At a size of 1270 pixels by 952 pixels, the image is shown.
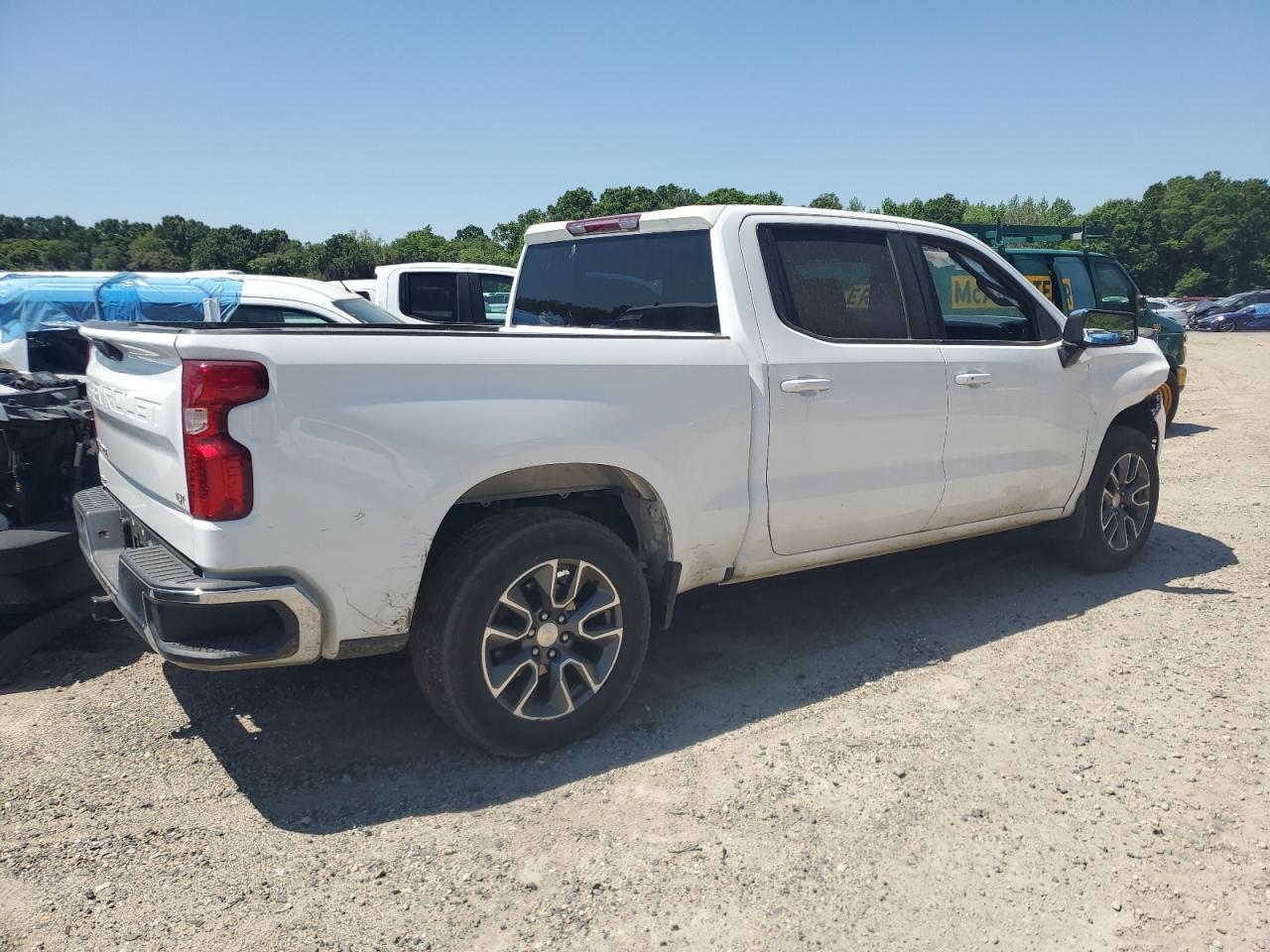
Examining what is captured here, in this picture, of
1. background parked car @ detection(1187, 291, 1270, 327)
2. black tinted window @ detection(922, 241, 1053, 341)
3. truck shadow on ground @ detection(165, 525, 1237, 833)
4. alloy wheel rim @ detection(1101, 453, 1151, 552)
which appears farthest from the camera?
background parked car @ detection(1187, 291, 1270, 327)

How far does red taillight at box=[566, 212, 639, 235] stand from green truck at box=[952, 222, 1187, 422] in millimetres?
6145

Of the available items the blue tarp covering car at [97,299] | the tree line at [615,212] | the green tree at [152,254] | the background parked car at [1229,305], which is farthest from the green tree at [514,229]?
the blue tarp covering car at [97,299]

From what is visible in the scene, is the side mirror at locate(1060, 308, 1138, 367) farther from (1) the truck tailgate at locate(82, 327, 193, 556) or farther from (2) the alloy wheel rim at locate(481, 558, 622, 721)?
(1) the truck tailgate at locate(82, 327, 193, 556)

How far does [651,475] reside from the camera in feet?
11.3

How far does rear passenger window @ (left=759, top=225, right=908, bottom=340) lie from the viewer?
3963 millimetres

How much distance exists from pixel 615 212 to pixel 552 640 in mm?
49791

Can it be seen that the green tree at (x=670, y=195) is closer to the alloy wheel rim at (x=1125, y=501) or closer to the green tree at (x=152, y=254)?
the green tree at (x=152, y=254)

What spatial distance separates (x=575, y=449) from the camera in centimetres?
325

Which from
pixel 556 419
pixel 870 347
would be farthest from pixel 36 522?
pixel 870 347

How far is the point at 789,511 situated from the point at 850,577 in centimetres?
186

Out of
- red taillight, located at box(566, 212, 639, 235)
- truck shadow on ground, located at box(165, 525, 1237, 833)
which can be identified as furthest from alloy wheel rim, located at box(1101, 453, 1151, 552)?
red taillight, located at box(566, 212, 639, 235)

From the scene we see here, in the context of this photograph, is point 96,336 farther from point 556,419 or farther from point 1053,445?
point 1053,445

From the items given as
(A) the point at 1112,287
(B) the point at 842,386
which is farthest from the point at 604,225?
(A) the point at 1112,287

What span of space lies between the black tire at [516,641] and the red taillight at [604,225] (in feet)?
5.06
